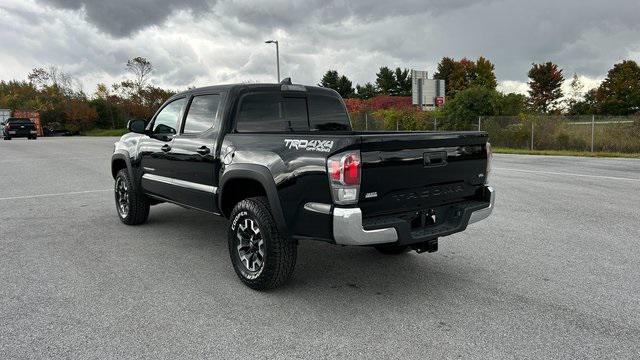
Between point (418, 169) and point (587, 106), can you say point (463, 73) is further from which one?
point (418, 169)

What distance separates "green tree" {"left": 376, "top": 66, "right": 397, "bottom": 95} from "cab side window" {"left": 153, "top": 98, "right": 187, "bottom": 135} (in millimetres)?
81941

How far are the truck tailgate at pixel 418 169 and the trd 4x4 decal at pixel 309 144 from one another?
0.25 metres

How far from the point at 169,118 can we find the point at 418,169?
3.35 metres

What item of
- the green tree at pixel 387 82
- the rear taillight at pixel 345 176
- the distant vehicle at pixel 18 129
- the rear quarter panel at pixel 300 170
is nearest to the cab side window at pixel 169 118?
the rear quarter panel at pixel 300 170

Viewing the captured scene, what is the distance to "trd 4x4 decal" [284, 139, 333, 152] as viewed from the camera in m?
3.53

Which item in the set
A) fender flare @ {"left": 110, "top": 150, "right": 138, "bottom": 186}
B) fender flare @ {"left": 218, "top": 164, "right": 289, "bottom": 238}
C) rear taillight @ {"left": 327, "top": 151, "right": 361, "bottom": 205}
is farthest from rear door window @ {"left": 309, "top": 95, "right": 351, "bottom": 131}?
fender flare @ {"left": 110, "top": 150, "right": 138, "bottom": 186}

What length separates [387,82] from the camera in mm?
85688

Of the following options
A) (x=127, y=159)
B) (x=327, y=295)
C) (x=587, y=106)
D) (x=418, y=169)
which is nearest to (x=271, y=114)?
(x=418, y=169)

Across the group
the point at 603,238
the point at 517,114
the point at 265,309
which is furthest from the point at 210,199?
the point at 517,114

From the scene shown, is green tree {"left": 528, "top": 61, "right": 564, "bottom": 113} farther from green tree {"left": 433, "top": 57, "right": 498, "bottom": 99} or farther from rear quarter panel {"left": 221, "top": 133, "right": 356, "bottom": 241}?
rear quarter panel {"left": 221, "top": 133, "right": 356, "bottom": 241}

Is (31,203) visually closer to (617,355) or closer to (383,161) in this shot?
(383,161)

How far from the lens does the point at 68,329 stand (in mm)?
3500

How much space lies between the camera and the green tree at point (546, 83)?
6028 cm

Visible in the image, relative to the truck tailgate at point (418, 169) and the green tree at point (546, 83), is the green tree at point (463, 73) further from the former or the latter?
the truck tailgate at point (418, 169)
